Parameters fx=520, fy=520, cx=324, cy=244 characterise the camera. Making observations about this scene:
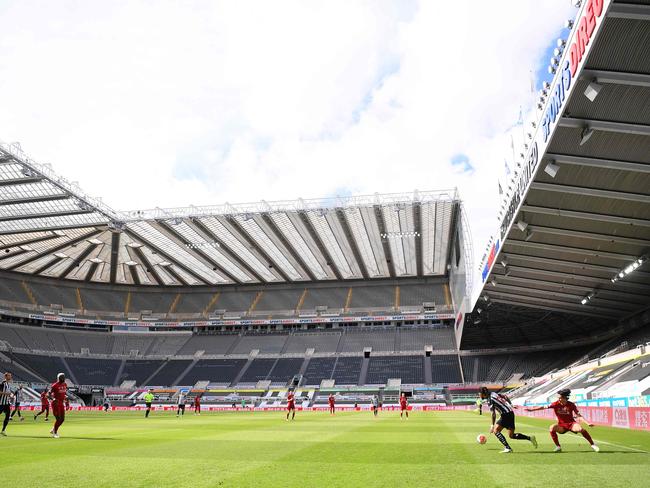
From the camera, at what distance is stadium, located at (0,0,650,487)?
1035 cm

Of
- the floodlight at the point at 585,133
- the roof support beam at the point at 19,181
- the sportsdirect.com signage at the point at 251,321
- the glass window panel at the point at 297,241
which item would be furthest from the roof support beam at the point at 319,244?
the floodlight at the point at 585,133

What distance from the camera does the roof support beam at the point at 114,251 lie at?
57.7 m

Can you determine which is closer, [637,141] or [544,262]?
[637,141]

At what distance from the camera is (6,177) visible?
39.8m

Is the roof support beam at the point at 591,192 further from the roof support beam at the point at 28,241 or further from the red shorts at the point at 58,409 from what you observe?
the roof support beam at the point at 28,241

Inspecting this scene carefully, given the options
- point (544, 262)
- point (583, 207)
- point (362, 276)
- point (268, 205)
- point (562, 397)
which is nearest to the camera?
point (562, 397)

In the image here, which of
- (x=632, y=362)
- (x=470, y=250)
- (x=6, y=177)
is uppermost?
(x=6, y=177)

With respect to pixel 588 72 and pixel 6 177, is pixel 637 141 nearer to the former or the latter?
pixel 588 72

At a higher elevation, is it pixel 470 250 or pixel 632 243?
pixel 470 250

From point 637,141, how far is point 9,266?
71.7 meters

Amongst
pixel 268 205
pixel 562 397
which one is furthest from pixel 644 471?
pixel 268 205

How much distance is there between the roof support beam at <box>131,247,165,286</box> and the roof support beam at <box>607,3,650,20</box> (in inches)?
2289

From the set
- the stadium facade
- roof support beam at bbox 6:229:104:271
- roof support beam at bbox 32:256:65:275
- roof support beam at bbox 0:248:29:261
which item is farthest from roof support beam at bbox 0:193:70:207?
roof support beam at bbox 32:256:65:275

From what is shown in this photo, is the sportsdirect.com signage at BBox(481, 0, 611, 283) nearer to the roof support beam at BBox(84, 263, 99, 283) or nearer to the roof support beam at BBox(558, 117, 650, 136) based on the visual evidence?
the roof support beam at BBox(558, 117, 650, 136)
